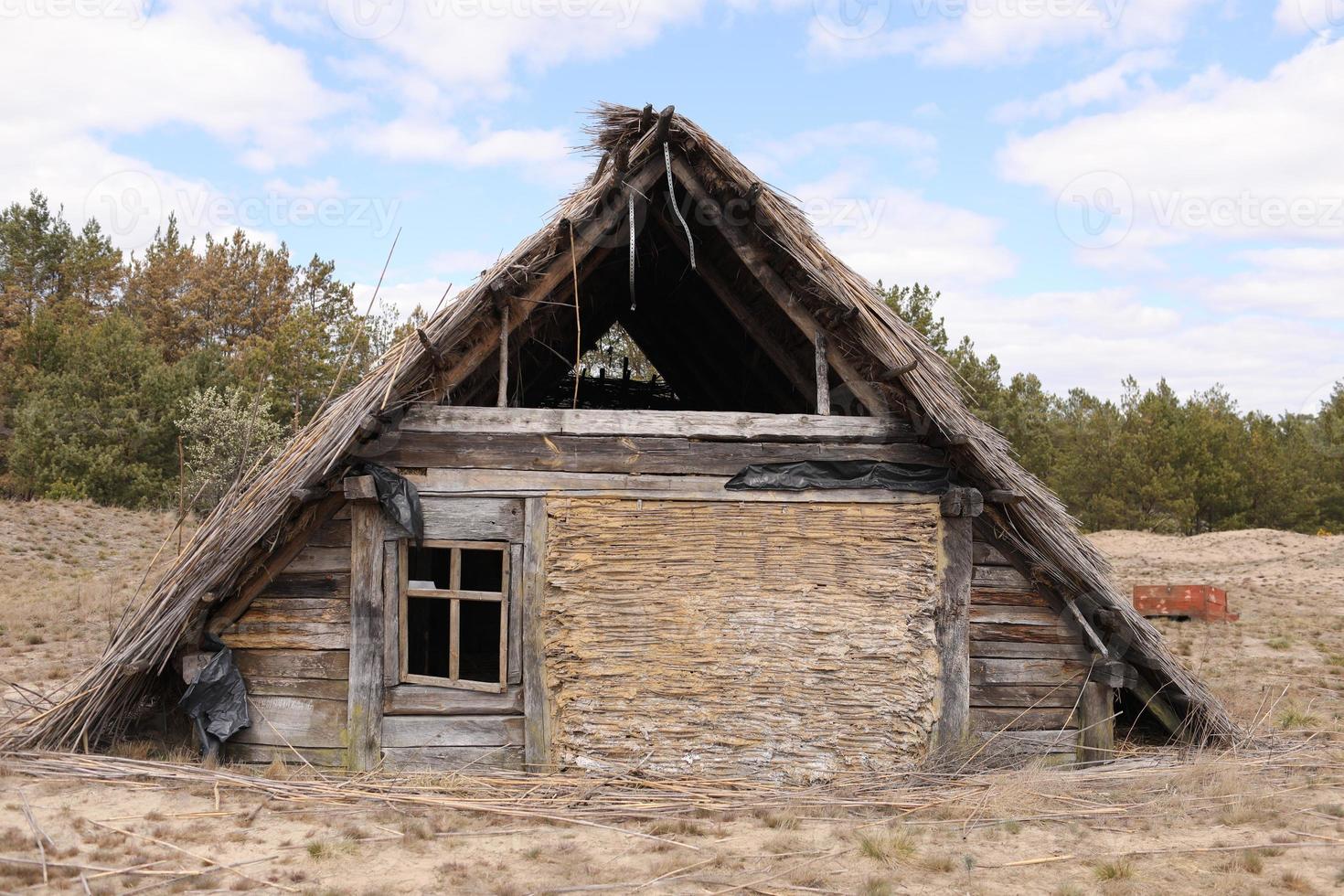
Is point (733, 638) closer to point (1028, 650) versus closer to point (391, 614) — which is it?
point (1028, 650)

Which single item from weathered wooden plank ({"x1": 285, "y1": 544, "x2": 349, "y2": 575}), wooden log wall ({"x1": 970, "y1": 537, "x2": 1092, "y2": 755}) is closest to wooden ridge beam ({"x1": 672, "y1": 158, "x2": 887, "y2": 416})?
wooden log wall ({"x1": 970, "y1": 537, "x2": 1092, "y2": 755})

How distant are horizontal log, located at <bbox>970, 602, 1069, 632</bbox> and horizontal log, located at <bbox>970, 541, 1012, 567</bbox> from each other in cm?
29

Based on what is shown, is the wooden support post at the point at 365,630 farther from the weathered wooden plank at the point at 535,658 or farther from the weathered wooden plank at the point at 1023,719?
the weathered wooden plank at the point at 1023,719

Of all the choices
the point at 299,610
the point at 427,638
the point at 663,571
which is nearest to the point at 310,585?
the point at 299,610

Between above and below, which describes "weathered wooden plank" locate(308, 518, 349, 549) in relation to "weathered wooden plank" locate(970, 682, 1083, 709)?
above

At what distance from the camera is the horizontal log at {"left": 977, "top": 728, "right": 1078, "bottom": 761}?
644 centimetres

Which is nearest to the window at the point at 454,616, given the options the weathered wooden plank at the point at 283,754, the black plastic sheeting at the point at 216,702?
the weathered wooden plank at the point at 283,754

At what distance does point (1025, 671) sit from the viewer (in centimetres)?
656

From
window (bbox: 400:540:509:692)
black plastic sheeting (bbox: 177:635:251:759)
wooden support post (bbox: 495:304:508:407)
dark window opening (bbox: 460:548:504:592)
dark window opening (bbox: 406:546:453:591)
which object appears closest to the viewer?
black plastic sheeting (bbox: 177:635:251:759)

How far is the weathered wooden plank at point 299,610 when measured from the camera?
6109 millimetres

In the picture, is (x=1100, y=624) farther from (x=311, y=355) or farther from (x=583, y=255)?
(x=311, y=355)

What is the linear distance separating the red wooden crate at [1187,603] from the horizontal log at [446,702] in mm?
11719

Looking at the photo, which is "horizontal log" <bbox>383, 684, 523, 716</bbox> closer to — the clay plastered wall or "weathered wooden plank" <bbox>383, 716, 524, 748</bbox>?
"weathered wooden plank" <bbox>383, 716, 524, 748</bbox>

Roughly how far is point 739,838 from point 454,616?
228cm
